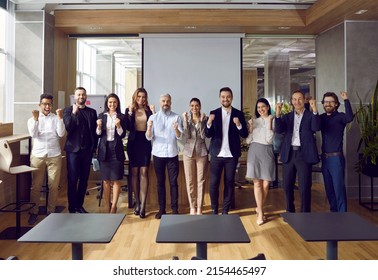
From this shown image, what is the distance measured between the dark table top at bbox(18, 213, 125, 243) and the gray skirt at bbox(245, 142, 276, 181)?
258 cm

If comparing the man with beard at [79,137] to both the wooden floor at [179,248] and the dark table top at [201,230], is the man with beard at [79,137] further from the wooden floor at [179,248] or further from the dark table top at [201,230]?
the dark table top at [201,230]

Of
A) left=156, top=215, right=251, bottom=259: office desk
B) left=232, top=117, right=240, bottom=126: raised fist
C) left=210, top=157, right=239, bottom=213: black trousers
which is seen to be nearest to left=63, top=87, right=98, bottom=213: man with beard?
left=210, top=157, right=239, bottom=213: black trousers

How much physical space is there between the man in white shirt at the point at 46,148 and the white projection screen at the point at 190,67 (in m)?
2.50

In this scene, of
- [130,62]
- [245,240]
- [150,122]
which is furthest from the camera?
[130,62]

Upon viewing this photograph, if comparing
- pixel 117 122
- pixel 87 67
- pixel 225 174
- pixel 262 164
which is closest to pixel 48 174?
pixel 117 122

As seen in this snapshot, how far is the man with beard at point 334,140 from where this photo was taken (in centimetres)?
432

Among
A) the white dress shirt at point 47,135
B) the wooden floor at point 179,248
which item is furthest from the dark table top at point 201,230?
the white dress shirt at point 47,135

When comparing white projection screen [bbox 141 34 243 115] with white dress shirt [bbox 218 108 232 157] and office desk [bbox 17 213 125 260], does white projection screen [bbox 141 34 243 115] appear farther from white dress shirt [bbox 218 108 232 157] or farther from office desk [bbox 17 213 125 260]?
office desk [bbox 17 213 125 260]

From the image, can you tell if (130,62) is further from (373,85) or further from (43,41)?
(373,85)

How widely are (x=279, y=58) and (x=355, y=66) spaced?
16.3 ft

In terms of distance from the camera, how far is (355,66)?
5.97 m

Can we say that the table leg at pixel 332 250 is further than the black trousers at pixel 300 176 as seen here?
No
